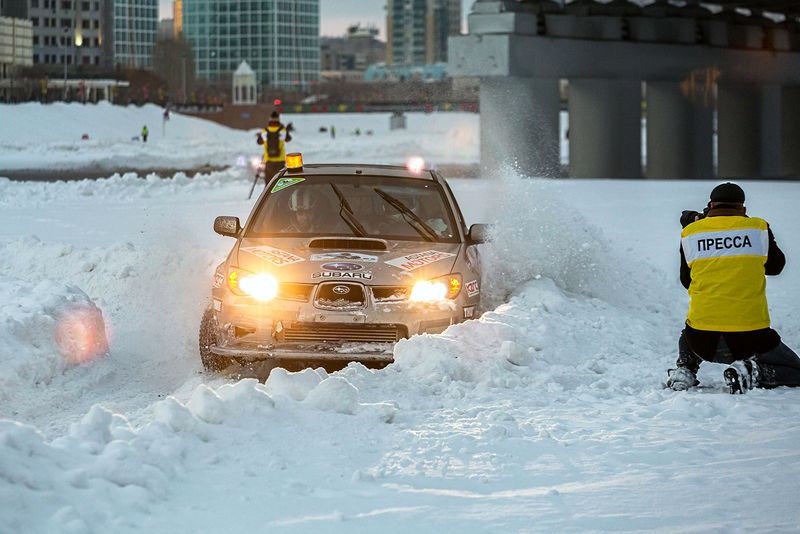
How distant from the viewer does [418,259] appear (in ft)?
31.7

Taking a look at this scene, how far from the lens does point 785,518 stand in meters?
5.73

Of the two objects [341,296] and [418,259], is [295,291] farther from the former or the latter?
[418,259]

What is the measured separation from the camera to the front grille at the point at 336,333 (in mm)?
9273

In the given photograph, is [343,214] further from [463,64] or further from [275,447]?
[463,64]

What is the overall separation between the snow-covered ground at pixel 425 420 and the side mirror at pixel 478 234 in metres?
0.56

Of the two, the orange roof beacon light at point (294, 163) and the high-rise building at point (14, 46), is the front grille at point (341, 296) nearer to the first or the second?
the orange roof beacon light at point (294, 163)

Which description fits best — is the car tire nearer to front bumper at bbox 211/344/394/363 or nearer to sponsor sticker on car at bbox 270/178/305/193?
front bumper at bbox 211/344/394/363

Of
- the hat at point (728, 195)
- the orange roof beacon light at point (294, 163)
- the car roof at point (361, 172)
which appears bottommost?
the hat at point (728, 195)

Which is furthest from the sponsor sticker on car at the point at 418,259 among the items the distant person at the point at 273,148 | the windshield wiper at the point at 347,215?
the distant person at the point at 273,148

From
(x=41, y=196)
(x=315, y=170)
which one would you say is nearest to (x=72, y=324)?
(x=315, y=170)

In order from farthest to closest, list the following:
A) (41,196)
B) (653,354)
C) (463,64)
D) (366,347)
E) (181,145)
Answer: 1. (181,145)
2. (463,64)
3. (41,196)
4. (653,354)
5. (366,347)

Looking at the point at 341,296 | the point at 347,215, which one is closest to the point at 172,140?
the point at 347,215

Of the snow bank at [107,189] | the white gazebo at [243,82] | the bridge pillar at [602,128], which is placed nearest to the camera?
the snow bank at [107,189]

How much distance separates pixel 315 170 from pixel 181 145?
57.7 meters
